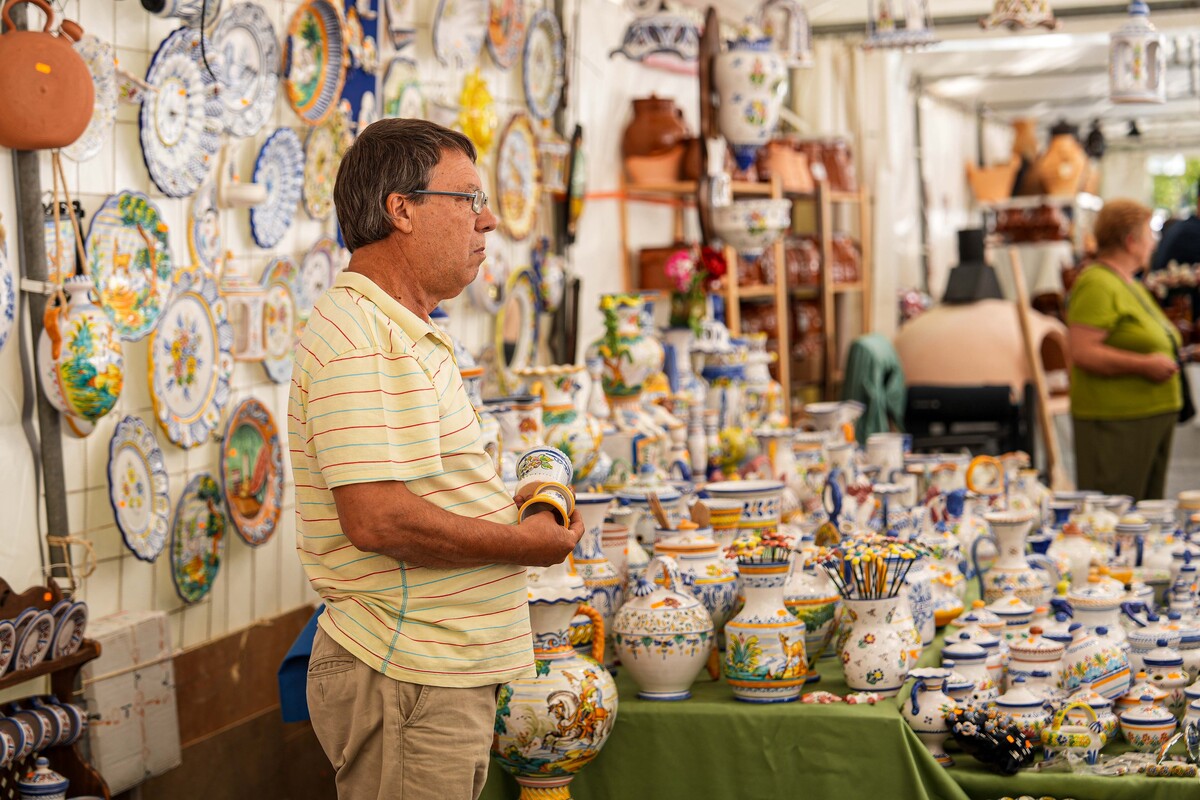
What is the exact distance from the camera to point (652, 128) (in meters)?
5.48

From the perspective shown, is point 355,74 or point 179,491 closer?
point 179,491

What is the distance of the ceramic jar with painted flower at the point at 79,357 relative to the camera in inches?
98.7

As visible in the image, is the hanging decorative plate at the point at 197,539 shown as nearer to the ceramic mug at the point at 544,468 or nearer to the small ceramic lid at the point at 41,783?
the small ceramic lid at the point at 41,783

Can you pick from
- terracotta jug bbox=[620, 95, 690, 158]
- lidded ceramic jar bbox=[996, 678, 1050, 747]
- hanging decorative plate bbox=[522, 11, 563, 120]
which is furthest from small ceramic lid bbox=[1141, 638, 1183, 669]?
terracotta jug bbox=[620, 95, 690, 158]

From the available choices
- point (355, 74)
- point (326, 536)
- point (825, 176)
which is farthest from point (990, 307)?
point (326, 536)

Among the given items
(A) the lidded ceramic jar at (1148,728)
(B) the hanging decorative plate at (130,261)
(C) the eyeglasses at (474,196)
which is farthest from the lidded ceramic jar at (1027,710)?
(B) the hanging decorative plate at (130,261)

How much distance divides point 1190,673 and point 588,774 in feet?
3.92

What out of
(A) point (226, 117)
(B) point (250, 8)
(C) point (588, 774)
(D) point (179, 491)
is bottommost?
(C) point (588, 774)

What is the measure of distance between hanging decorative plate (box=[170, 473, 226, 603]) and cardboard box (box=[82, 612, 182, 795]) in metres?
0.22

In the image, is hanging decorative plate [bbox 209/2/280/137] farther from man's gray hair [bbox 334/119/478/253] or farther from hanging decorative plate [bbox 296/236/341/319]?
man's gray hair [bbox 334/119/478/253]

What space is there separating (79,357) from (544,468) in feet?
3.64

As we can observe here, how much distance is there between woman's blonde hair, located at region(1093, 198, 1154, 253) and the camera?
15.7 ft

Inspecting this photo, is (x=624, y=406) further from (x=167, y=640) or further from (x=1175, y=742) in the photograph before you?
(x=1175, y=742)

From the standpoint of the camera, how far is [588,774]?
251 cm
